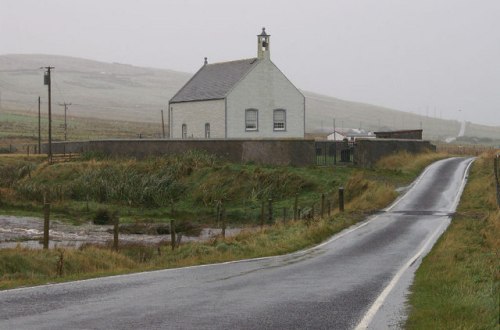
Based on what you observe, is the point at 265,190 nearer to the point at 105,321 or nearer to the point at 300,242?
the point at 300,242

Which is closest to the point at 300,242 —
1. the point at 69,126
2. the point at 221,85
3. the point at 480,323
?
the point at 480,323

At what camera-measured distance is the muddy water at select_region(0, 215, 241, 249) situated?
3322 cm

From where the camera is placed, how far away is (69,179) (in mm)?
54625

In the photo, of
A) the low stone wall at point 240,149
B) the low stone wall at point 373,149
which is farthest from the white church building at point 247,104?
the low stone wall at point 373,149

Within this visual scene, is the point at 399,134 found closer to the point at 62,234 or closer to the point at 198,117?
the point at 198,117

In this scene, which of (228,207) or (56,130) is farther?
(56,130)

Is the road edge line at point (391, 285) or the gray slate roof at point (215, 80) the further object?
the gray slate roof at point (215, 80)

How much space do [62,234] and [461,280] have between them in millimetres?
25593

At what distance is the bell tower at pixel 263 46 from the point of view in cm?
6100

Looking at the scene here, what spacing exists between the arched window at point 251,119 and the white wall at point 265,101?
0.89ft

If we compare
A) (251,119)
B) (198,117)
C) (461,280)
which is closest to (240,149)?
(251,119)

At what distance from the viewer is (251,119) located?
200 feet

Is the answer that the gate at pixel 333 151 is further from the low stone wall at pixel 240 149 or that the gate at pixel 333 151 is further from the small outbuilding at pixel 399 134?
the small outbuilding at pixel 399 134

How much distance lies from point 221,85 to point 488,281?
48599 millimetres
